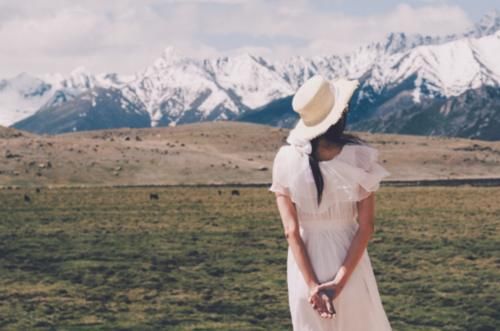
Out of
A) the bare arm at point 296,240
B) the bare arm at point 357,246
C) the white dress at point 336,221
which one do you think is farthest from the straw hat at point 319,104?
the bare arm at point 357,246

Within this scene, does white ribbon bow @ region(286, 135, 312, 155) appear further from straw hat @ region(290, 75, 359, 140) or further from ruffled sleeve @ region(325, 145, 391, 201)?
ruffled sleeve @ region(325, 145, 391, 201)

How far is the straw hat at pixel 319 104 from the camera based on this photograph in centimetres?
847

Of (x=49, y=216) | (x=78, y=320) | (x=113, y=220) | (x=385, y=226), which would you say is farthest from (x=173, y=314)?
(x=49, y=216)

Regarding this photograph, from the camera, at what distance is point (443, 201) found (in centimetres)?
5947

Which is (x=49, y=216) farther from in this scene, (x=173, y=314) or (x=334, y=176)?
(x=334, y=176)

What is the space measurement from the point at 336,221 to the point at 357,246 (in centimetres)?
35

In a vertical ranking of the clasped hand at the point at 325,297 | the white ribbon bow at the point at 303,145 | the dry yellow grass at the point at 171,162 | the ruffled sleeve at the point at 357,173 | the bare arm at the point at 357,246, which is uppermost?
the dry yellow grass at the point at 171,162

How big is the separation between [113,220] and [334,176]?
38202 mm

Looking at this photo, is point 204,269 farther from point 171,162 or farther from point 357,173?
point 171,162

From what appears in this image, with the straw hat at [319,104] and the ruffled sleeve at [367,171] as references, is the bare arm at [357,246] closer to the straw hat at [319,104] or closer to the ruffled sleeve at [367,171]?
the ruffled sleeve at [367,171]

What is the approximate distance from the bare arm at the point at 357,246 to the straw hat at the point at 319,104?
0.89 metres

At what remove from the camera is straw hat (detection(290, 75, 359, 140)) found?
8.47 m

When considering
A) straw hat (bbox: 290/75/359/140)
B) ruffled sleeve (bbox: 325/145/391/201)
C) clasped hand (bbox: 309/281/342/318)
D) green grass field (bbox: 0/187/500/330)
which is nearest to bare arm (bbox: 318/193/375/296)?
clasped hand (bbox: 309/281/342/318)

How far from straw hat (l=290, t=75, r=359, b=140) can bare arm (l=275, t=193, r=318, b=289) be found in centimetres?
71
